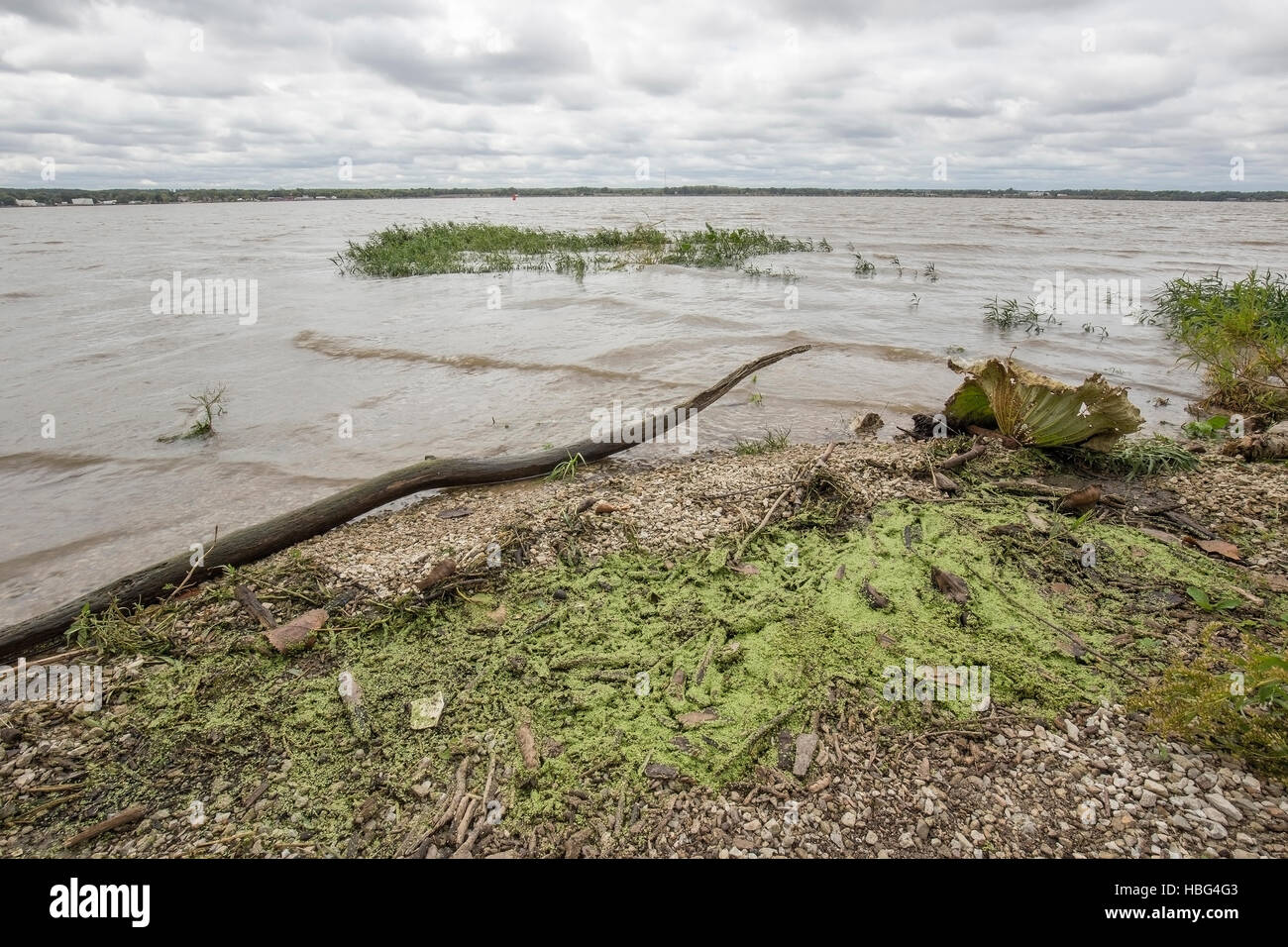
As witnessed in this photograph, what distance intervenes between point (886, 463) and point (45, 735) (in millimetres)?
7173

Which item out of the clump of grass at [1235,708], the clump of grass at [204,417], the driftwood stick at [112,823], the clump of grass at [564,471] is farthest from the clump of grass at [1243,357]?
the clump of grass at [204,417]

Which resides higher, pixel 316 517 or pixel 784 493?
pixel 784 493

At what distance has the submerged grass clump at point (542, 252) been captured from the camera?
84.7ft

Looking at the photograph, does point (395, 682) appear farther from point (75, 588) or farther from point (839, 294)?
point (839, 294)

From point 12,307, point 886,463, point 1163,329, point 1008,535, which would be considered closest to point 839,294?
point 1163,329

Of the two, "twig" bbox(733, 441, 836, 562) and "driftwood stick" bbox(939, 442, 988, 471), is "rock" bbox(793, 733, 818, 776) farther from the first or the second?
"driftwood stick" bbox(939, 442, 988, 471)

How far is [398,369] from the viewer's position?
43.6 ft

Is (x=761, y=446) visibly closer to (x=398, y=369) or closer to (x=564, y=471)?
(x=564, y=471)

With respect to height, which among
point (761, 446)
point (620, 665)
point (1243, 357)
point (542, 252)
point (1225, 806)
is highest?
point (542, 252)

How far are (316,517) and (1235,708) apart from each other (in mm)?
6754

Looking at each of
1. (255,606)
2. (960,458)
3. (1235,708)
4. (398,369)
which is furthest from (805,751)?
(398,369)

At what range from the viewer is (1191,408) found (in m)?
10.2

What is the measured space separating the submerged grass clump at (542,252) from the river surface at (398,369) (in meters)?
1.32

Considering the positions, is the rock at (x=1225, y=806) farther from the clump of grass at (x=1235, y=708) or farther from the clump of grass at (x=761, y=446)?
the clump of grass at (x=761, y=446)
